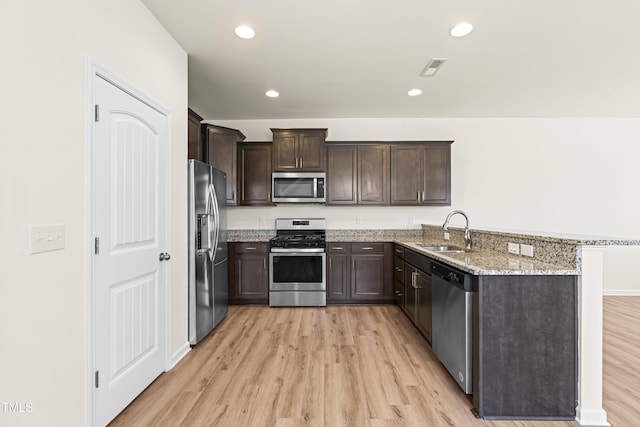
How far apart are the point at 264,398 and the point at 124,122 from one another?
6.69 feet

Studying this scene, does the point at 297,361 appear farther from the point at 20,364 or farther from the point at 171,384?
the point at 20,364

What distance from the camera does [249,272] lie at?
399cm

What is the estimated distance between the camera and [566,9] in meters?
2.10

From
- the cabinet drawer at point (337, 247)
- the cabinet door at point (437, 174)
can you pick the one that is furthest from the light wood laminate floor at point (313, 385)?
the cabinet door at point (437, 174)

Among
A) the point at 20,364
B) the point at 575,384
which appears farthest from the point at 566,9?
the point at 20,364

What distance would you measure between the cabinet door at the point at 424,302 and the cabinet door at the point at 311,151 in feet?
6.68

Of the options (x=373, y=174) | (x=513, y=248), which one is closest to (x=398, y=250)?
(x=373, y=174)

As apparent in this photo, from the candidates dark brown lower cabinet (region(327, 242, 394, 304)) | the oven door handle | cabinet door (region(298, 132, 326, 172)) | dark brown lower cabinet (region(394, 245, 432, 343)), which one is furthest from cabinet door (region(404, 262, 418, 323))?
cabinet door (region(298, 132, 326, 172))

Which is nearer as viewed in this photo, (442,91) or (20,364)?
(20,364)

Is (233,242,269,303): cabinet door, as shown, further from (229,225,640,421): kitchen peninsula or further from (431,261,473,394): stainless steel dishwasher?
(229,225,640,421): kitchen peninsula

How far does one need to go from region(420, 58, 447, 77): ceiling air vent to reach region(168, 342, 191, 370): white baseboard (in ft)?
11.6

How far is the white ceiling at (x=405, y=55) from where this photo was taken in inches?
83.2

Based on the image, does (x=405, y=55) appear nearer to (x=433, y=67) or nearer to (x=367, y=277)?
(x=433, y=67)

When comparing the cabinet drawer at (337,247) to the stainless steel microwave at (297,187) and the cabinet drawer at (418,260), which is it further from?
the cabinet drawer at (418,260)
